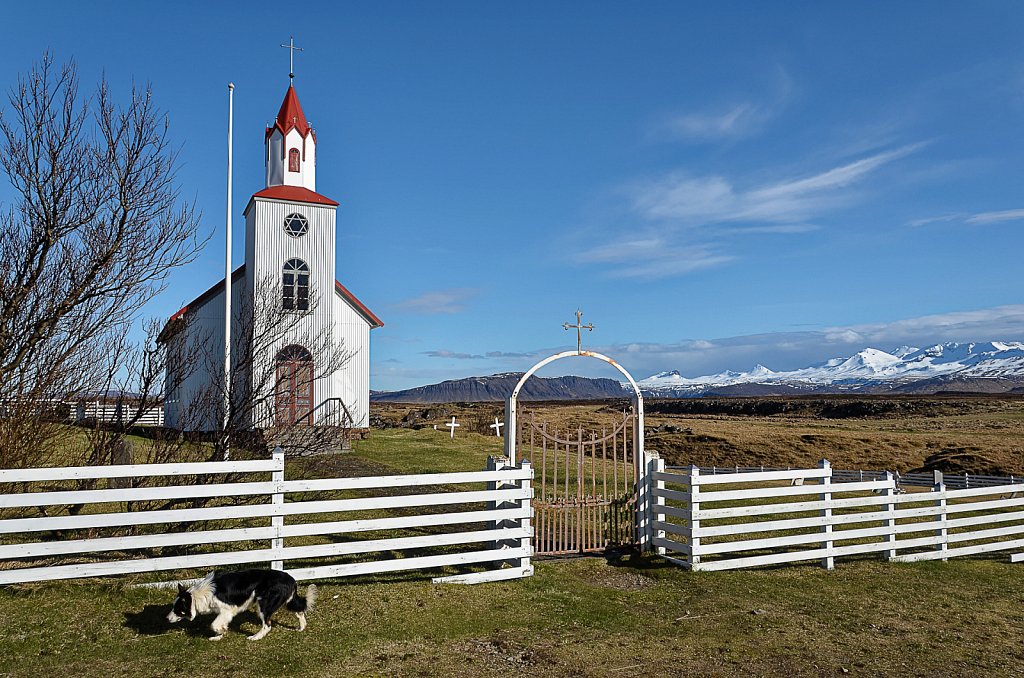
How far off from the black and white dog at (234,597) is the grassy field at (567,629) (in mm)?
200

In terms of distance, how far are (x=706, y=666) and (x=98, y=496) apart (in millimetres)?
6522

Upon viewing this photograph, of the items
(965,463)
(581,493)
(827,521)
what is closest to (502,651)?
(581,493)

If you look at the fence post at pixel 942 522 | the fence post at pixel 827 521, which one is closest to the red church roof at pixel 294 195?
the fence post at pixel 827 521

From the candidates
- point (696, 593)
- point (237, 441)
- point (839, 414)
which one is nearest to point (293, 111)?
point (237, 441)

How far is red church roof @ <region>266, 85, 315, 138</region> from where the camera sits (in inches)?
1148

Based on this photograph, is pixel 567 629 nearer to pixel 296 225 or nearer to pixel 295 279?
pixel 295 279

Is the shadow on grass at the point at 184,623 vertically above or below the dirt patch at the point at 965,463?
above

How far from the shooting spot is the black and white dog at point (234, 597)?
7.19 meters

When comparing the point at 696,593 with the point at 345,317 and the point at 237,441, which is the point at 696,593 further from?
the point at 345,317

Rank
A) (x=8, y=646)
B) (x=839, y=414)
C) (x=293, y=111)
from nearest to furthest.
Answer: (x=8, y=646) < (x=293, y=111) < (x=839, y=414)

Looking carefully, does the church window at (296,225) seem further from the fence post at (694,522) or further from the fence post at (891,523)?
the fence post at (891,523)

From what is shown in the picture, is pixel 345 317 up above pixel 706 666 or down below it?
above

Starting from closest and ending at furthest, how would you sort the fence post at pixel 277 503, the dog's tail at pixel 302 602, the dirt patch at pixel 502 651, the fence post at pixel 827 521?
the dirt patch at pixel 502 651 → the dog's tail at pixel 302 602 → the fence post at pixel 277 503 → the fence post at pixel 827 521

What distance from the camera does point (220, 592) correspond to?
7.27m
